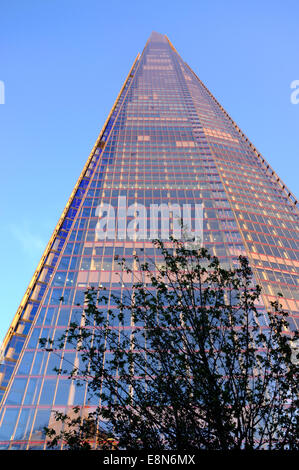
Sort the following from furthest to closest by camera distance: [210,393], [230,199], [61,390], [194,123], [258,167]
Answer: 1. [194,123]
2. [258,167]
3. [230,199]
4. [61,390]
5. [210,393]

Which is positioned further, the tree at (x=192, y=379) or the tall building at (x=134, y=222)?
the tall building at (x=134, y=222)

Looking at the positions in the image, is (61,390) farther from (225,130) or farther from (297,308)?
(225,130)

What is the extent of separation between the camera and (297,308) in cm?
3938

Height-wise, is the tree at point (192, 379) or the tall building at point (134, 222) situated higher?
the tall building at point (134, 222)

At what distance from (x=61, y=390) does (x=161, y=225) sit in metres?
26.8

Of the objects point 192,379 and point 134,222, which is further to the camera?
point 134,222

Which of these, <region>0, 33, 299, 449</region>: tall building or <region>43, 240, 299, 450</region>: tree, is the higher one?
<region>0, 33, 299, 449</region>: tall building

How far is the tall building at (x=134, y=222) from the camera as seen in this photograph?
29531 millimetres

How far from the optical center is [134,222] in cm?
4856

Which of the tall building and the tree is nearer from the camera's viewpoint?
the tree

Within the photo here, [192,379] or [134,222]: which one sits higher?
[134,222]

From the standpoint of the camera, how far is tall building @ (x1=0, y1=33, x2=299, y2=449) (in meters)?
29.5

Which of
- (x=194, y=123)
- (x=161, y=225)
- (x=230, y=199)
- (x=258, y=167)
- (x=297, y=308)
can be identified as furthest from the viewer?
(x=194, y=123)
